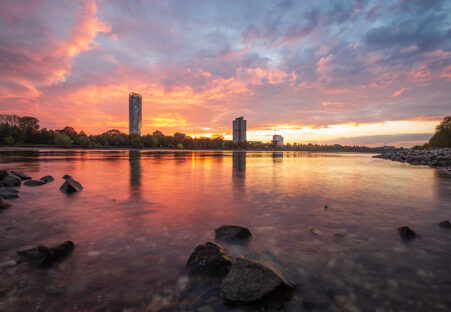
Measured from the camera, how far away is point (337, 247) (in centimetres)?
566

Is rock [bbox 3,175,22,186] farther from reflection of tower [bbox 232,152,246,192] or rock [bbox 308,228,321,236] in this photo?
rock [bbox 308,228,321,236]

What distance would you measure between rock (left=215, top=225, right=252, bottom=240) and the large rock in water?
2.06 m

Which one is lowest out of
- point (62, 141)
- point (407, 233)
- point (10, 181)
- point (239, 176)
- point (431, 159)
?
point (239, 176)

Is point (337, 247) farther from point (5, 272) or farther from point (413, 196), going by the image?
point (413, 196)

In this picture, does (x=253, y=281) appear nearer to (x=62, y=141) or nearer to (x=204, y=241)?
(x=204, y=241)

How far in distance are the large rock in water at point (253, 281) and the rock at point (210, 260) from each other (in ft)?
1.95

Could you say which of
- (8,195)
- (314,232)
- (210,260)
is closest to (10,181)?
(8,195)

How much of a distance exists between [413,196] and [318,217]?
310 inches

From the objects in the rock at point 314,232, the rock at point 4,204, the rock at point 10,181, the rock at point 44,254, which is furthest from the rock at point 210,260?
the rock at point 10,181

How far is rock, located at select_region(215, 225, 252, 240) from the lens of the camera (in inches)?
246

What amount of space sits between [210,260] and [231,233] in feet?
5.71

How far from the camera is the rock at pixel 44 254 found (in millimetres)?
4743

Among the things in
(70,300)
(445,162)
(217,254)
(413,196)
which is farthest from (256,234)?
(445,162)

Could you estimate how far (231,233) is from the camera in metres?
6.29
